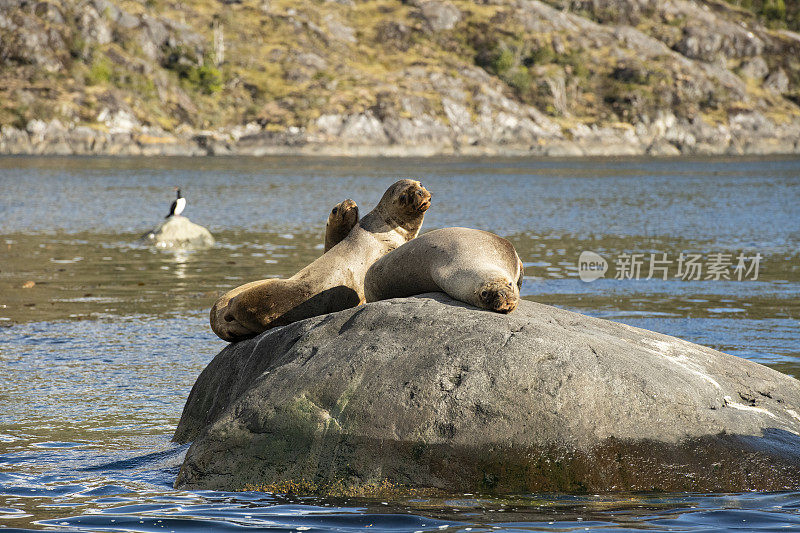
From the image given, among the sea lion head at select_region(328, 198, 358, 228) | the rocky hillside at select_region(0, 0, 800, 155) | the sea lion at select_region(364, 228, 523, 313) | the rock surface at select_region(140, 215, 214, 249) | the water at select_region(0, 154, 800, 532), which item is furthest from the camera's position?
the rocky hillside at select_region(0, 0, 800, 155)

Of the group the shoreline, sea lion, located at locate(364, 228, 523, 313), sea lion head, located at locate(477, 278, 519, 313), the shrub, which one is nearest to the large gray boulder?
sea lion head, located at locate(477, 278, 519, 313)

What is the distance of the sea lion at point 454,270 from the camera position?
7.66 meters

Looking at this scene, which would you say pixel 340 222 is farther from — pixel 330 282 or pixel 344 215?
pixel 330 282

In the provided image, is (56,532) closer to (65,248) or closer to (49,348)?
(49,348)

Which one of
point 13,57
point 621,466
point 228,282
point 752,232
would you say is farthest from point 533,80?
point 621,466

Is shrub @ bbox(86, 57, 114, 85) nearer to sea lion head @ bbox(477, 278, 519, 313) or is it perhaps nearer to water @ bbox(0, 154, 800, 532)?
water @ bbox(0, 154, 800, 532)

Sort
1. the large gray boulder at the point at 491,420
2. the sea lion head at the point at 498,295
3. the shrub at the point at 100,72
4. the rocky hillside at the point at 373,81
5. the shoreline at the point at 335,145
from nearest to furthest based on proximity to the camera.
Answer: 1. the large gray boulder at the point at 491,420
2. the sea lion head at the point at 498,295
3. the shoreline at the point at 335,145
4. the rocky hillside at the point at 373,81
5. the shrub at the point at 100,72

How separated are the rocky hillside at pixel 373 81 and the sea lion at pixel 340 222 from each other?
120 metres

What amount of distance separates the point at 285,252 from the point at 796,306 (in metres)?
14.1

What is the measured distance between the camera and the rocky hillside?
134m

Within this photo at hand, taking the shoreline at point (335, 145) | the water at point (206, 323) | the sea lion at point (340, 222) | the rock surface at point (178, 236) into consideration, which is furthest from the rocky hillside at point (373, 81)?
the sea lion at point (340, 222)

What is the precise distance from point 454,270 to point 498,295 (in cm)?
58

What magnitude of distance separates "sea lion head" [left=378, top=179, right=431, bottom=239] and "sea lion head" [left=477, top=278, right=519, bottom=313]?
1.68 m

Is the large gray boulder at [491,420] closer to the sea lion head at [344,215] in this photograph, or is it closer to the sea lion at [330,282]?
the sea lion at [330,282]
